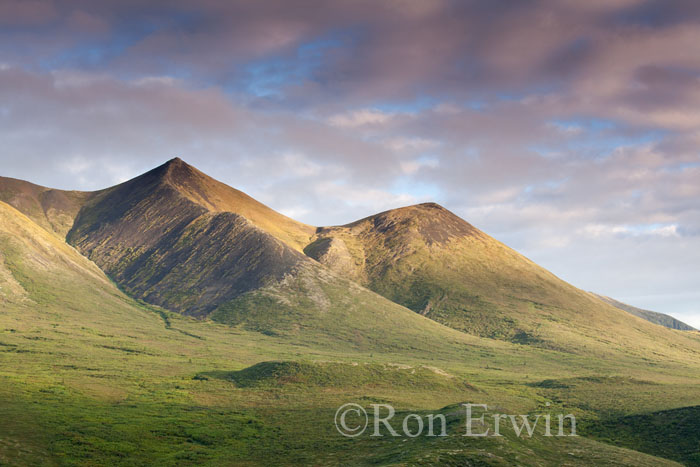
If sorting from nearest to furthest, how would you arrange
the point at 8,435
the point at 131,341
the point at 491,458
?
the point at 491,458, the point at 8,435, the point at 131,341

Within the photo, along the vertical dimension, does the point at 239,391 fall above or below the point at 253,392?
below

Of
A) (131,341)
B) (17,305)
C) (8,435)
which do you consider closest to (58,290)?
(17,305)

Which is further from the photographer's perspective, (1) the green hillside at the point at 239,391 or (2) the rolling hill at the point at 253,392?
(2) the rolling hill at the point at 253,392

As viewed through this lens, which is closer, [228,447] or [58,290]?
[228,447]

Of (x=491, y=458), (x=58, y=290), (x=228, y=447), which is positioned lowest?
(x=228, y=447)

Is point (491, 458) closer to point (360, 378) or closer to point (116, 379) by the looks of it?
point (360, 378)

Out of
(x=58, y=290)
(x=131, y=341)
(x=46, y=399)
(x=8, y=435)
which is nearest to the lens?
(x=8, y=435)

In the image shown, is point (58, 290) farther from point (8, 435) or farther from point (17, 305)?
point (8, 435)

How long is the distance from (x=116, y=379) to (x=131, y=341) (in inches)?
1974

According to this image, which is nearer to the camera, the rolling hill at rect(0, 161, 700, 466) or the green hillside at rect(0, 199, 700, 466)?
the green hillside at rect(0, 199, 700, 466)

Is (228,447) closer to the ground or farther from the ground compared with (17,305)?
closer to the ground

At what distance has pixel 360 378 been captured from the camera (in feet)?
406

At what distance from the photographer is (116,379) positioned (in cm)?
11288

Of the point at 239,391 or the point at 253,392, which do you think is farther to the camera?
the point at 239,391
